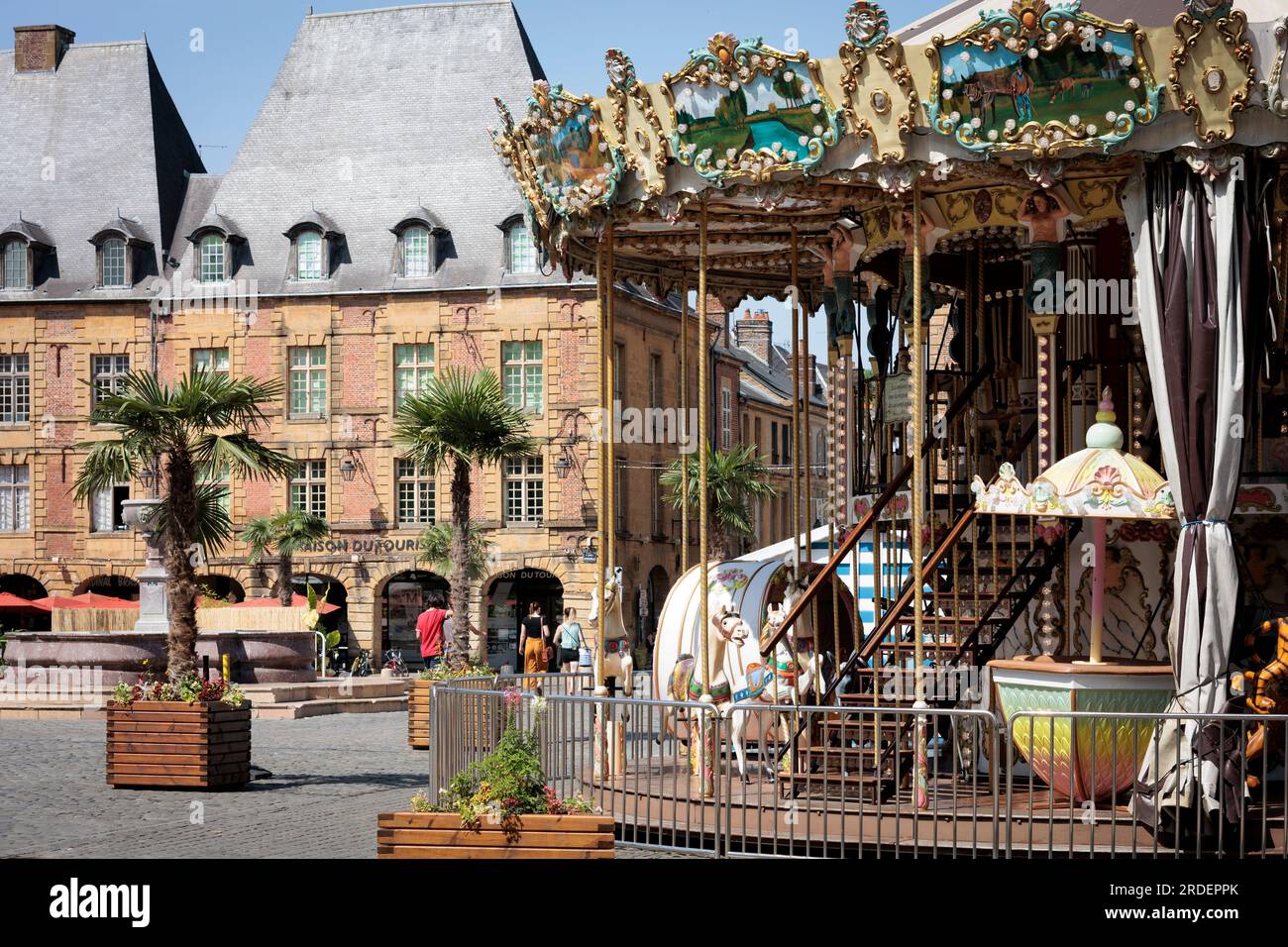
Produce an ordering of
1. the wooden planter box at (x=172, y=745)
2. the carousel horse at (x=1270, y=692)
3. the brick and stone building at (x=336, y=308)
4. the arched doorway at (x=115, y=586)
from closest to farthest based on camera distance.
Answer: the carousel horse at (x=1270, y=692) < the wooden planter box at (x=172, y=745) < the brick and stone building at (x=336, y=308) < the arched doorway at (x=115, y=586)

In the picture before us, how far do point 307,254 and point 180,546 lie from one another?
34.7 m

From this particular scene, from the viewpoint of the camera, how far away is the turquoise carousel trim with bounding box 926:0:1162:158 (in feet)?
41.5

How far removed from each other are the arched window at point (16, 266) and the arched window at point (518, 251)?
13.9 m

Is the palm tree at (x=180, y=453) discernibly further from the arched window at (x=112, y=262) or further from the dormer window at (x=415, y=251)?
the arched window at (x=112, y=262)

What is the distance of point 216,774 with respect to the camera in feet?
58.2

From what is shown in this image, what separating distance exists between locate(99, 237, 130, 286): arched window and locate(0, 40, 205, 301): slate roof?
0.36 meters

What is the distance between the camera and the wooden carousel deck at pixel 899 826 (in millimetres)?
11805

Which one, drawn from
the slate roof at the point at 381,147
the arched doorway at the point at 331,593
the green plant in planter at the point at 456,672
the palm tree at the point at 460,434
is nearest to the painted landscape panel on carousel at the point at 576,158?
the green plant in planter at the point at 456,672

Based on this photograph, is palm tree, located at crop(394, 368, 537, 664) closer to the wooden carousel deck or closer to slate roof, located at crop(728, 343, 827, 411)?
the wooden carousel deck

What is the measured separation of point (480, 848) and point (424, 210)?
41.7m

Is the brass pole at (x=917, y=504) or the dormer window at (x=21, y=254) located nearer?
the brass pole at (x=917, y=504)

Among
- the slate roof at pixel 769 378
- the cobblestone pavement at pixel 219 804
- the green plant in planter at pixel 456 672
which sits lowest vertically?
the cobblestone pavement at pixel 219 804
